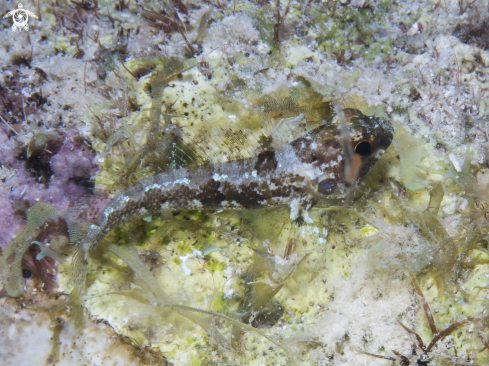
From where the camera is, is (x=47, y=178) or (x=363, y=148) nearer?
(x=363, y=148)

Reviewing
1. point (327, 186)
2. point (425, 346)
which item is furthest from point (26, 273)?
point (425, 346)

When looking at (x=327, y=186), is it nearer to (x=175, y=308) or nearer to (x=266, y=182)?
(x=266, y=182)

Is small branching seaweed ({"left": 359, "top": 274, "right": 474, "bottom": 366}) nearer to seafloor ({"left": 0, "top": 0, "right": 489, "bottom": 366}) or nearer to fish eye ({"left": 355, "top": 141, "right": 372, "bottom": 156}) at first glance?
seafloor ({"left": 0, "top": 0, "right": 489, "bottom": 366})

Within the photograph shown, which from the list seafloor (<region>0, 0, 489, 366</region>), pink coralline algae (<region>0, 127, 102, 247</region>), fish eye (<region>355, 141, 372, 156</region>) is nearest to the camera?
seafloor (<region>0, 0, 489, 366</region>)

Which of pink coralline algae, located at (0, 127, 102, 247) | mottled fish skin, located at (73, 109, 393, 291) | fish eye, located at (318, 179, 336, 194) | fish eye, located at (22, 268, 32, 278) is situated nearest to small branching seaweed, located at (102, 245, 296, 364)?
mottled fish skin, located at (73, 109, 393, 291)

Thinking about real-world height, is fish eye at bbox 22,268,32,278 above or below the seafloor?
below

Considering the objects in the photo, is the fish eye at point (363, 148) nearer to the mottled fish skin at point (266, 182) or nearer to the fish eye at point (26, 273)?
the mottled fish skin at point (266, 182)

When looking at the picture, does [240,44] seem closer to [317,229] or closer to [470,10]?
[317,229]
